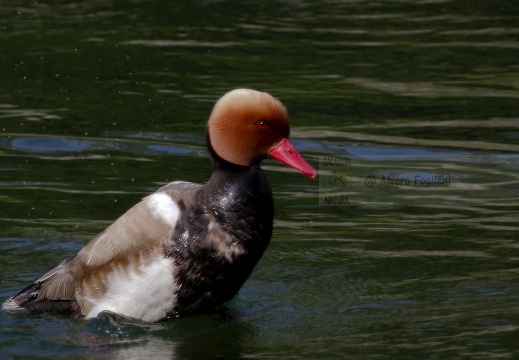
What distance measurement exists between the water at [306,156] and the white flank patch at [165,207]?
600 millimetres

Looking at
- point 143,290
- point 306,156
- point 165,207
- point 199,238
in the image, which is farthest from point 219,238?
point 306,156

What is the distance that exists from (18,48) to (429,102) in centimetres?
499

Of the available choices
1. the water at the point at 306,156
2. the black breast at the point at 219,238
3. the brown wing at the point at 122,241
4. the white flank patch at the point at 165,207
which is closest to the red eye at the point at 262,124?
the black breast at the point at 219,238

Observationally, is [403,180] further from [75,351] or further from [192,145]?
[75,351]

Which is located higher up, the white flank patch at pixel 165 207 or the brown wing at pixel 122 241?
the white flank patch at pixel 165 207

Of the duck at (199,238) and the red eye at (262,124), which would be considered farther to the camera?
the red eye at (262,124)

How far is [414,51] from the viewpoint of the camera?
520 inches

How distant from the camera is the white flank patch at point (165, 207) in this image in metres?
6.30

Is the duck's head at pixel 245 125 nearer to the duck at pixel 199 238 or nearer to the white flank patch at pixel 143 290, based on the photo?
the duck at pixel 199 238

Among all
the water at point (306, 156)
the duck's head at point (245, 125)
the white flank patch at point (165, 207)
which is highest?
the duck's head at point (245, 125)

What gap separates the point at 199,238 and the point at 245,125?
2.22ft

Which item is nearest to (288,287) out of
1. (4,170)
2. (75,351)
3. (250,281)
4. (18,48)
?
(250,281)

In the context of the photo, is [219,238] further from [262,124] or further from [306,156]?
[306,156]

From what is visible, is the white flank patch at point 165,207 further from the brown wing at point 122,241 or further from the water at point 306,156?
the water at point 306,156
